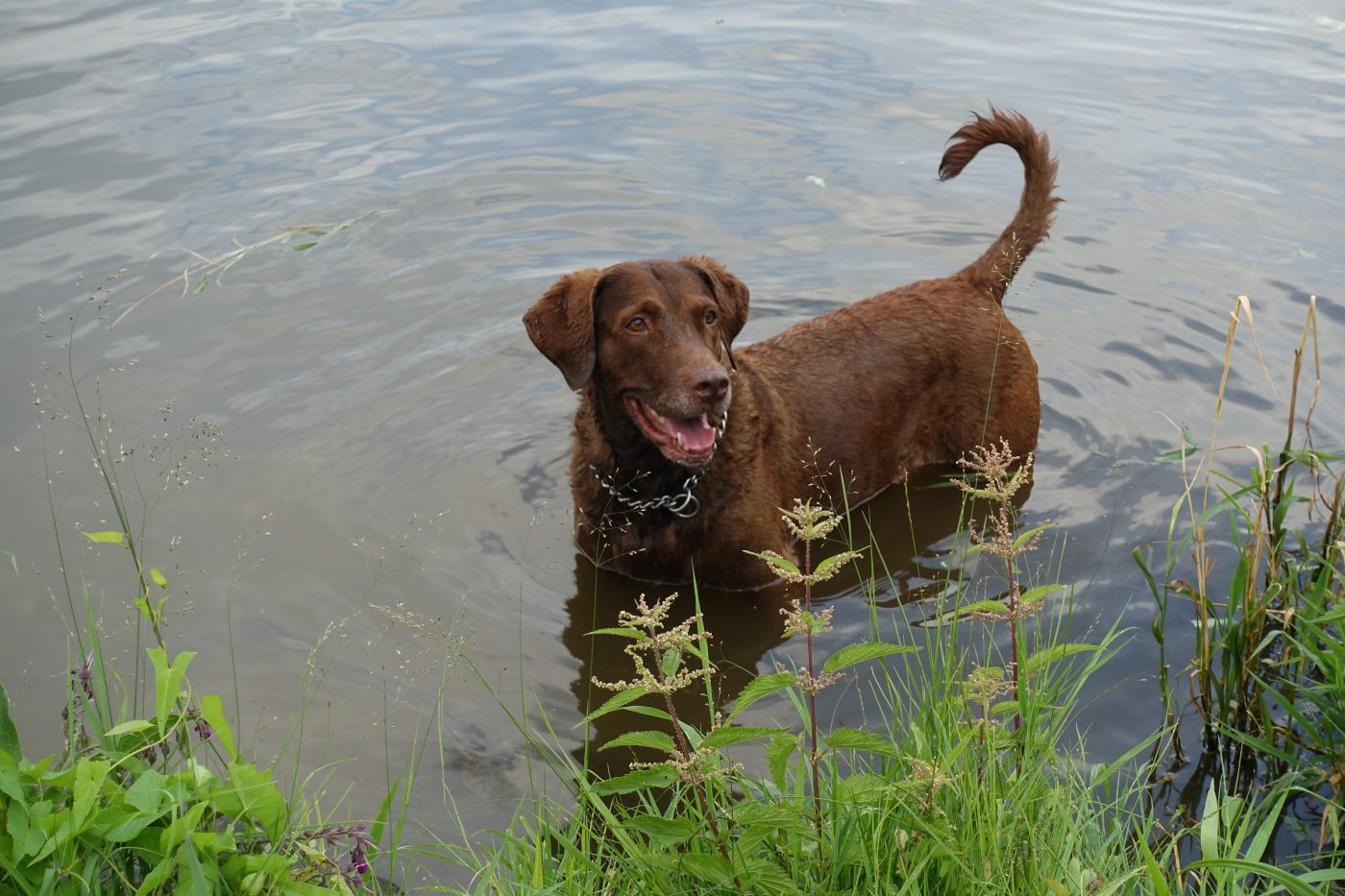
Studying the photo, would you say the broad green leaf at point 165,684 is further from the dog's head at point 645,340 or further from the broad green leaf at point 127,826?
the dog's head at point 645,340

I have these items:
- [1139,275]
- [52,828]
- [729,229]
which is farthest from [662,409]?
[1139,275]

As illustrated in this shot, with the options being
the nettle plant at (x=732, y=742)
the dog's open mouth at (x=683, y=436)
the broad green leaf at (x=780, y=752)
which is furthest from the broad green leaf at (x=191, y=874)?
the dog's open mouth at (x=683, y=436)

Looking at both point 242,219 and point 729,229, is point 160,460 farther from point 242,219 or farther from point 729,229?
point 729,229

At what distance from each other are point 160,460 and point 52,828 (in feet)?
12.0

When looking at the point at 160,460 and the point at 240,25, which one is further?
the point at 240,25

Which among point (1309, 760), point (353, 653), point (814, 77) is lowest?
point (353, 653)

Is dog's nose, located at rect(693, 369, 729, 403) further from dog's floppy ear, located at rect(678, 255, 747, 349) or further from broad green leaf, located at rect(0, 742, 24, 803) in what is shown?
broad green leaf, located at rect(0, 742, 24, 803)

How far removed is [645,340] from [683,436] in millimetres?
389

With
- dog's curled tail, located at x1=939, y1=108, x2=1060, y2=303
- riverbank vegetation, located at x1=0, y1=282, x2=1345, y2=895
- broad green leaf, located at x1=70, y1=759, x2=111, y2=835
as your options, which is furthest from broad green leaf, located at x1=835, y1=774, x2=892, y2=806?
dog's curled tail, located at x1=939, y1=108, x2=1060, y2=303

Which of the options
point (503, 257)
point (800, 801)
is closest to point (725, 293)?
point (800, 801)

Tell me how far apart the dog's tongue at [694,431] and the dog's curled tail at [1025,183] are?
5.70 ft

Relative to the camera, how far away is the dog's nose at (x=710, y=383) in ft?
14.7

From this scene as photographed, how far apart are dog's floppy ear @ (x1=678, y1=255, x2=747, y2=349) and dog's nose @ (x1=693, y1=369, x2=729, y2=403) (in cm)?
56

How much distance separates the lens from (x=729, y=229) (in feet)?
26.9
